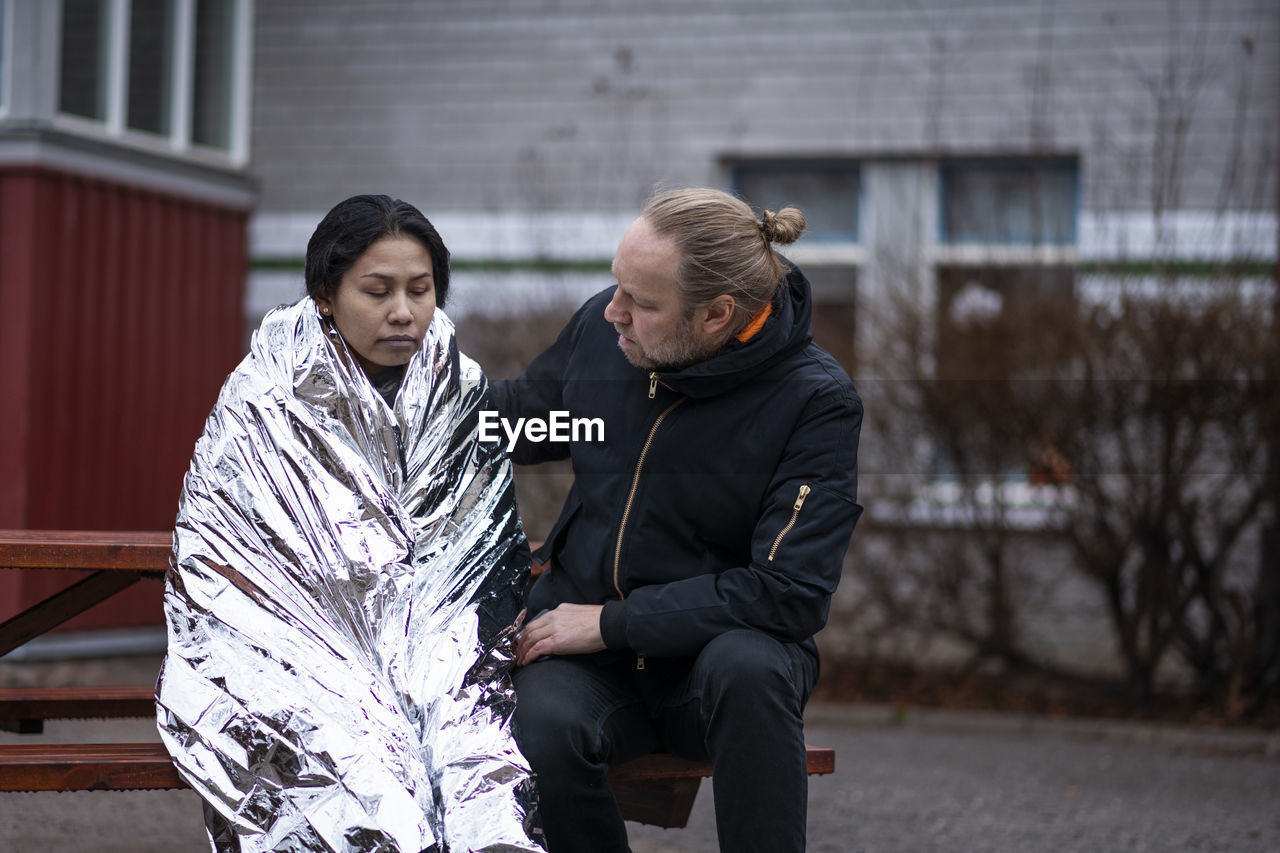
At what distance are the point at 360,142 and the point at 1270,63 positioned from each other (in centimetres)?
526

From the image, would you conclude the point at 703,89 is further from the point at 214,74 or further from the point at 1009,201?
the point at 214,74

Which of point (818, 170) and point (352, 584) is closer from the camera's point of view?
point (352, 584)

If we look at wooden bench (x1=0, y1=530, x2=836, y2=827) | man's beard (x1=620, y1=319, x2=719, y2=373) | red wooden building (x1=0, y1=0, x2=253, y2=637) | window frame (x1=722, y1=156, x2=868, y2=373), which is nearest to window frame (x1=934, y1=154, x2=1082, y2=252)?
window frame (x1=722, y1=156, x2=868, y2=373)

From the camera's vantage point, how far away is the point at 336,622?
272cm

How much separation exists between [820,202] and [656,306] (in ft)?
19.6

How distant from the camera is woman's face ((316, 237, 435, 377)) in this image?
9.48ft

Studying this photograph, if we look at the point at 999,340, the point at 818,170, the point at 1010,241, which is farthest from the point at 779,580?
the point at 818,170

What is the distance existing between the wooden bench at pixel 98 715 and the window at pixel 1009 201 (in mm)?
4362

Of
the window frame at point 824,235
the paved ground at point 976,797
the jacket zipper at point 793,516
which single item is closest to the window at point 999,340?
the paved ground at point 976,797

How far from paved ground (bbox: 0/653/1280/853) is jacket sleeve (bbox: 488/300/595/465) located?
1.49 metres

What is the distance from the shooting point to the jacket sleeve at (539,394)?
10.7 ft

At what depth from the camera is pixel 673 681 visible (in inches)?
118

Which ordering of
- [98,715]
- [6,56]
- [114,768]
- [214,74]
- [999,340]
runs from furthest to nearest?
→ 1. [214,74]
2. [6,56]
3. [999,340]
4. [98,715]
5. [114,768]

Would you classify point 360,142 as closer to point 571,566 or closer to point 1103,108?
point 1103,108
